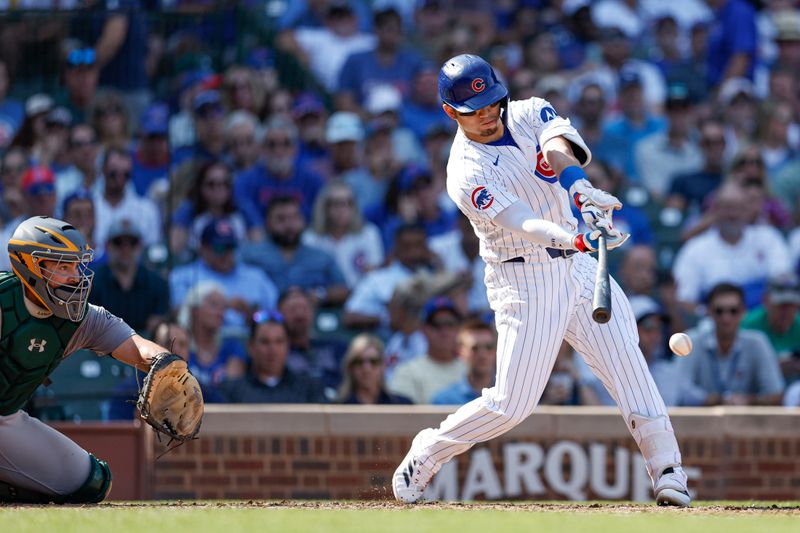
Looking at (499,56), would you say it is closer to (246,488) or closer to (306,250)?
(306,250)

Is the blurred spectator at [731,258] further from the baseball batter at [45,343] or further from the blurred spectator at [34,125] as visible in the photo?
the baseball batter at [45,343]

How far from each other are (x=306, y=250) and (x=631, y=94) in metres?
3.18

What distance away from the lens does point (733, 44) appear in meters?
12.2

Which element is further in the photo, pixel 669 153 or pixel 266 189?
pixel 669 153

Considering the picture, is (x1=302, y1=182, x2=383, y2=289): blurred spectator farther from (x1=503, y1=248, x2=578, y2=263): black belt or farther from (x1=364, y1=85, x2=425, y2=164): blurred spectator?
(x1=503, y1=248, x2=578, y2=263): black belt

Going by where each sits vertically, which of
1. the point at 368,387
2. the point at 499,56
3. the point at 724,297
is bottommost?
the point at 368,387

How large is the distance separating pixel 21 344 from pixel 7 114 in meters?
4.87

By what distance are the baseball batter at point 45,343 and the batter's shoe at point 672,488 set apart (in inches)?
83.1

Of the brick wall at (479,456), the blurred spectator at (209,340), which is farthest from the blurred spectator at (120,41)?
the brick wall at (479,456)

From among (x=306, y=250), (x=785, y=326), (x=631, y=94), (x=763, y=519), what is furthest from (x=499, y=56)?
(x=763, y=519)

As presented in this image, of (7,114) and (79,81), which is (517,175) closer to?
(79,81)

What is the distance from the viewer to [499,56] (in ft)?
39.5

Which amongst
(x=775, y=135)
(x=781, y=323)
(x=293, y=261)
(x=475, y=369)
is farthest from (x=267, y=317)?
(x=775, y=135)

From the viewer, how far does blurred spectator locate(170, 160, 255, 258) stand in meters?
9.83
